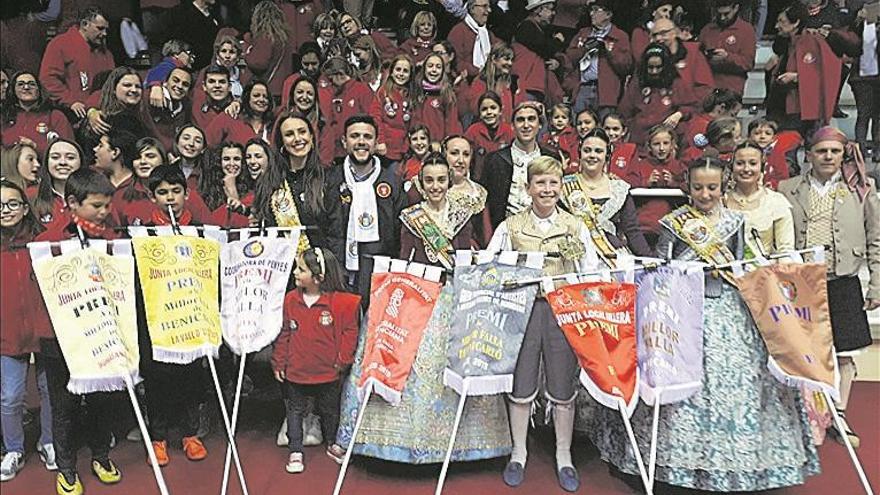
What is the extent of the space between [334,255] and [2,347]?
1.56 metres

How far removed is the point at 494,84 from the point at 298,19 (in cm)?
167

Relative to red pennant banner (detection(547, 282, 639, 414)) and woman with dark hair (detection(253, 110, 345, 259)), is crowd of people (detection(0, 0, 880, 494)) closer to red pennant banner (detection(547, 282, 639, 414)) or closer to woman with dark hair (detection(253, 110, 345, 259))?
woman with dark hair (detection(253, 110, 345, 259))

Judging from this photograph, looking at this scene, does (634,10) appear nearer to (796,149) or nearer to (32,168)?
(796,149)

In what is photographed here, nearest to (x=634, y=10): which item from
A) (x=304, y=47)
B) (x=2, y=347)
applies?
(x=304, y=47)

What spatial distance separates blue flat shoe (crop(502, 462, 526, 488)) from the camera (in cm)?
371

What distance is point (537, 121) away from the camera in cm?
427

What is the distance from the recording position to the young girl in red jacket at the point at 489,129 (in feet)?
15.9

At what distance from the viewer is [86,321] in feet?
10.3

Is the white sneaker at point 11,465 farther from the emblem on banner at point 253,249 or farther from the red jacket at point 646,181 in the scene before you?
the red jacket at point 646,181

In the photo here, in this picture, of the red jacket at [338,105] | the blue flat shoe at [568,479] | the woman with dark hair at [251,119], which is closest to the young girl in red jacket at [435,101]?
the red jacket at [338,105]

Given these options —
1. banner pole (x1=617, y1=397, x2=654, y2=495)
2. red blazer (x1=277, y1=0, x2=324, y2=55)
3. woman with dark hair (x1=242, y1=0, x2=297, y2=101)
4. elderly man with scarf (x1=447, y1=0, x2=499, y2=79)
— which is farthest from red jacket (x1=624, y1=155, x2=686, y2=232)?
red blazer (x1=277, y1=0, x2=324, y2=55)

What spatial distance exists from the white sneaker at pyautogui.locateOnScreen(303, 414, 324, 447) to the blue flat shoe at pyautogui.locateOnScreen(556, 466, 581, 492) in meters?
1.20

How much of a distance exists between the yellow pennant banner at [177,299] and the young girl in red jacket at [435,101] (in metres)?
2.04

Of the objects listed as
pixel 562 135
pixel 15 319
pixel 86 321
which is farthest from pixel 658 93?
pixel 15 319
